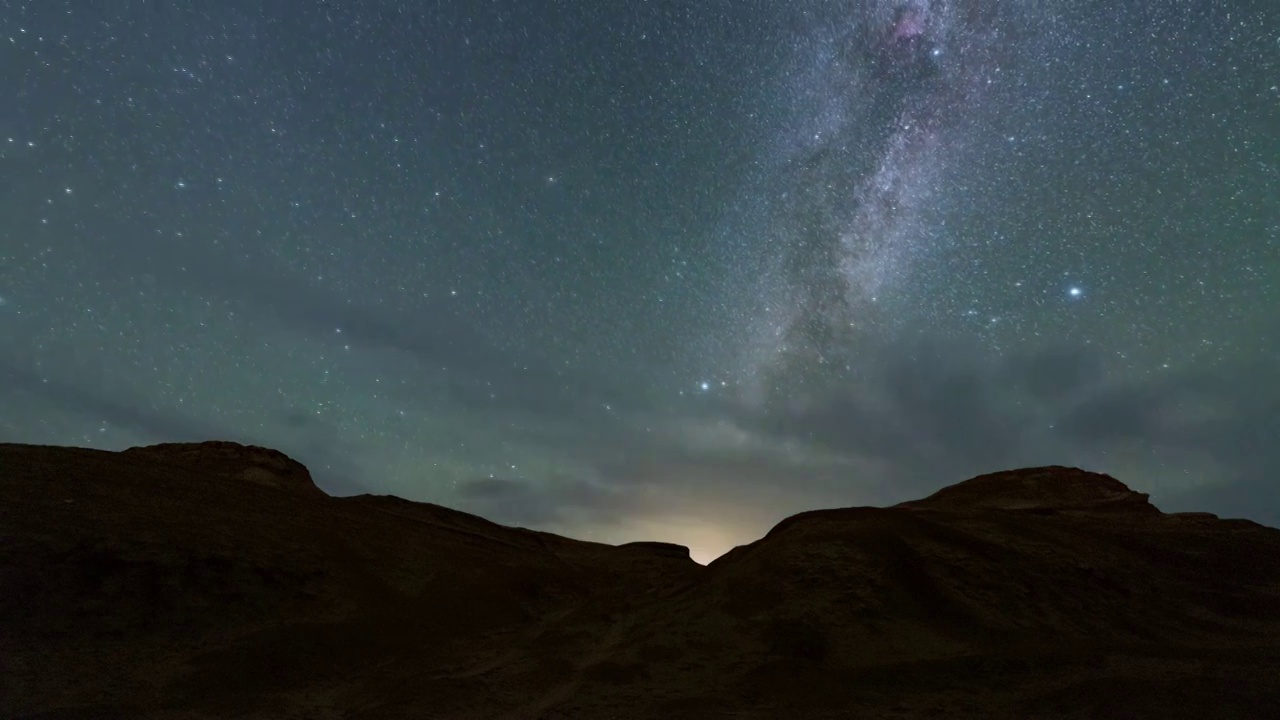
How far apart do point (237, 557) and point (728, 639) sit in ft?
36.2

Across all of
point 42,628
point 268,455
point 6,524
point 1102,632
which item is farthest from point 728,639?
point 268,455

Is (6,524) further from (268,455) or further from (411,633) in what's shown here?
(268,455)

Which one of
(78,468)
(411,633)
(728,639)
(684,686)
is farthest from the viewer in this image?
(78,468)

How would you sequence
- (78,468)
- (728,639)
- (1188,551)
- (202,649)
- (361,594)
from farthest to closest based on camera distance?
1. (1188,551)
2. (78,468)
3. (361,594)
4. (728,639)
5. (202,649)

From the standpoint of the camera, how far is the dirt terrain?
9742 millimetres

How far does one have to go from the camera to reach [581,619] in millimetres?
15719

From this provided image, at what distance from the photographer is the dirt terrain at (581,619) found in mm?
9742

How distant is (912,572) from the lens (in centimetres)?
1488

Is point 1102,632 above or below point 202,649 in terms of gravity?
above

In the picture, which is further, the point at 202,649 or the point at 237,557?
the point at 237,557

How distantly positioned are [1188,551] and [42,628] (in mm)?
28822

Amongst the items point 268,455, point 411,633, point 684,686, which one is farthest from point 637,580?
point 268,455

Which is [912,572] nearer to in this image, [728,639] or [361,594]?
[728,639]

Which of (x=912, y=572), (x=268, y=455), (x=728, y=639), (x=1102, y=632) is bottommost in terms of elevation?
(x=728, y=639)
